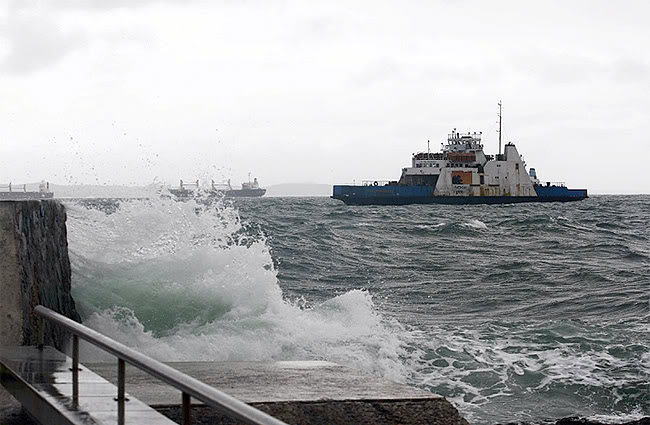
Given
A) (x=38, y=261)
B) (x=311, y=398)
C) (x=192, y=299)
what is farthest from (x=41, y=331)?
(x=192, y=299)

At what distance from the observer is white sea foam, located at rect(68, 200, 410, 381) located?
691 centimetres

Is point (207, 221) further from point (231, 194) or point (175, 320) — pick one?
point (231, 194)

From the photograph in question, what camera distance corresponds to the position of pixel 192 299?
7844 mm

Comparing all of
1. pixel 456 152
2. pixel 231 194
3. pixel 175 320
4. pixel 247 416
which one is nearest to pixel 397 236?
Result: pixel 175 320

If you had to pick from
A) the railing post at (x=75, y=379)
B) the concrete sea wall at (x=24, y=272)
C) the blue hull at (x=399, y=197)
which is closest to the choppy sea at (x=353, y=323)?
the concrete sea wall at (x=24, y=272)

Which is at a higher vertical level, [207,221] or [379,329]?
[207,221]

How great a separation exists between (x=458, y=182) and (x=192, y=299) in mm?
58570

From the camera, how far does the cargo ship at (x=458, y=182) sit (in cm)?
6519

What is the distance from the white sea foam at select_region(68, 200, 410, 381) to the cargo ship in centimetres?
5573

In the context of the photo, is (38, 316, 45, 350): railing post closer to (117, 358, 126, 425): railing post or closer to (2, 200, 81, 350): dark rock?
(2, 200, 81, 350): dark rock

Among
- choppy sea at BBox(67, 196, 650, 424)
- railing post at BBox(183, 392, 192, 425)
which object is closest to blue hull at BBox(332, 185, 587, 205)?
choppy sea at BBox(67, 196, 650, 424)

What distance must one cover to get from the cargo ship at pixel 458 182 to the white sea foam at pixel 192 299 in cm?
5573

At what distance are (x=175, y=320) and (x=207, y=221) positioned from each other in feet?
8.23

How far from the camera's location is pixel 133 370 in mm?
4777
